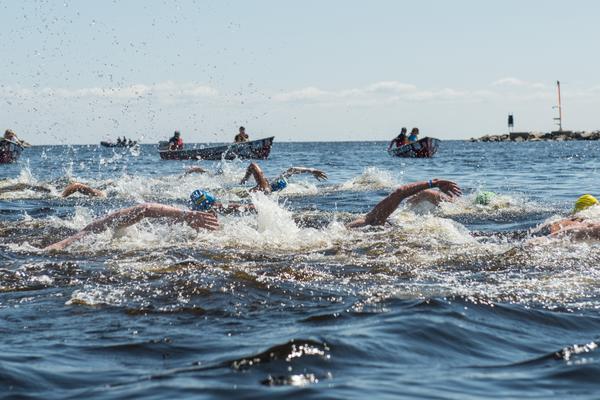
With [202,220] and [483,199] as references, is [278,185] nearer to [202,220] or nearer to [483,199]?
[483,199]

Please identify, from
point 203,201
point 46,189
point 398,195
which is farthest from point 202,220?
point 46,189

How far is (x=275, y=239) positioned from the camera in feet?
36.6

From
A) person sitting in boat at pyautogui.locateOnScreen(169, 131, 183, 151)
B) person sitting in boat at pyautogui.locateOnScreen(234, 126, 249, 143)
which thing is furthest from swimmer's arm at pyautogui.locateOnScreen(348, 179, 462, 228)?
person sitting in boat at pyautogui.locateOnScreen(169, 131, 183, 151)

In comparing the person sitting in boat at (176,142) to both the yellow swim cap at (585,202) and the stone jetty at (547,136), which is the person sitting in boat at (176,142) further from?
the stone jetty at (547,136)

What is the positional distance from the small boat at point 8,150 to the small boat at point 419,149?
19.2m

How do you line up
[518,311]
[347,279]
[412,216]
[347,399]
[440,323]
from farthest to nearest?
[412,216] → [347,279] → [518,311] → [440,323] → [347,399]

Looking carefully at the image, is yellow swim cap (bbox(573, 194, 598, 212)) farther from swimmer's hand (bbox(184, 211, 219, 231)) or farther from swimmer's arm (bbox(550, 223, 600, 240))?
swimmer's hand (bbox(184, 211, 219, 231))

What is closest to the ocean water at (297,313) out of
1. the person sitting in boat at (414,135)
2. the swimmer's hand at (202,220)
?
the swimmer's hand at (202,220)

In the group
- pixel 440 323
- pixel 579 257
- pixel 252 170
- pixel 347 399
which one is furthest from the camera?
pixel 252 170

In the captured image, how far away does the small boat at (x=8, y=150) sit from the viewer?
127ft

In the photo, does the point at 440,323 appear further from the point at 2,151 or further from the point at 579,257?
the point at 2,151

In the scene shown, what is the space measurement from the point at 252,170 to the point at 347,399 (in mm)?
12757

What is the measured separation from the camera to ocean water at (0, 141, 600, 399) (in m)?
4.87

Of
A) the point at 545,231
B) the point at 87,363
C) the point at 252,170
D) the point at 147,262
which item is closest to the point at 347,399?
the point at 87,363
